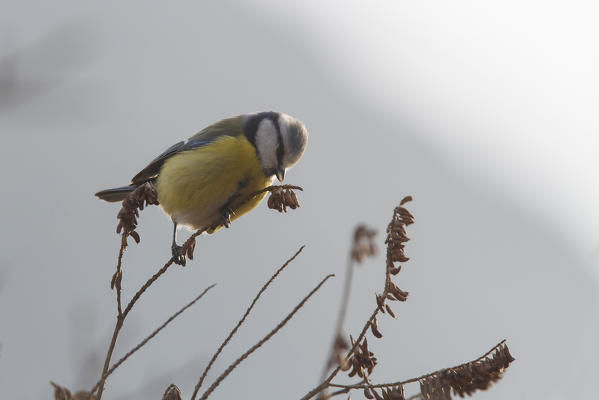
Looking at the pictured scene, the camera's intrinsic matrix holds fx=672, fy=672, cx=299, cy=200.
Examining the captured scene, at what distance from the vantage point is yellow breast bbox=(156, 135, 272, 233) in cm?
298

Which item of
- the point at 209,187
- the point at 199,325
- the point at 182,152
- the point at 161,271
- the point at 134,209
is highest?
the point at 199,325

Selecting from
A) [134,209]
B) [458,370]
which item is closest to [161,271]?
[134,209]

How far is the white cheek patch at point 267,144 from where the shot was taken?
3.14 metres

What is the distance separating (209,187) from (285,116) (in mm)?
749

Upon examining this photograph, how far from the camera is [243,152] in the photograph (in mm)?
3082

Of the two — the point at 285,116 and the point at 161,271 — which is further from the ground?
the point at 285,116

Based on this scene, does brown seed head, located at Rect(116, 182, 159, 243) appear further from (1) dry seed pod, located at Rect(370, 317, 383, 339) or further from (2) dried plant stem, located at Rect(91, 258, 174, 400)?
(1) dry seed pod, located at Rect(370, 317, 383, 339)

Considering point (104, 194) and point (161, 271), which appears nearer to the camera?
point (161, 271)

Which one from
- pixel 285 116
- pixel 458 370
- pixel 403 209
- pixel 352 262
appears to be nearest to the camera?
pixel 352 262

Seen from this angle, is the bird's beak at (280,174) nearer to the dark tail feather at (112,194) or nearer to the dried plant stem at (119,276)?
the dark tail feather at (112,194)

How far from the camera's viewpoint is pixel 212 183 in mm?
2979

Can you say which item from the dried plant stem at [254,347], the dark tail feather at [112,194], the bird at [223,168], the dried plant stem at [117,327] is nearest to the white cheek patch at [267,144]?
the bird at [223,168]

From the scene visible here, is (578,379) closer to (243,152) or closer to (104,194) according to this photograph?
(243,152)

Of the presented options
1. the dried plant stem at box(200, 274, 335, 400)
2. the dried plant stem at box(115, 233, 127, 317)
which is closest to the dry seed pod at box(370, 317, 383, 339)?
the dried plant stem at box(200, 274, 335, 400)
